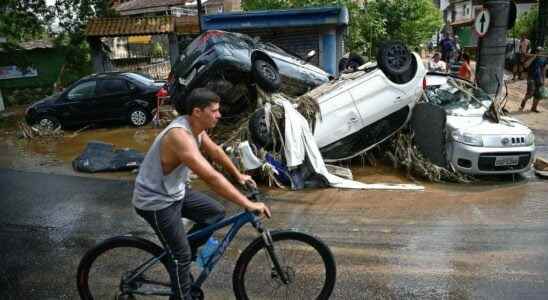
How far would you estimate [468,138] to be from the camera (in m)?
6.64

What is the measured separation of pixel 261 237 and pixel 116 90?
33.3 ft

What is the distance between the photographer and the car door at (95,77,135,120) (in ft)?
39.5

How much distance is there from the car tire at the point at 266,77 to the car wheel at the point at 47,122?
714 centimetres

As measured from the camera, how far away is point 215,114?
296 centimetres

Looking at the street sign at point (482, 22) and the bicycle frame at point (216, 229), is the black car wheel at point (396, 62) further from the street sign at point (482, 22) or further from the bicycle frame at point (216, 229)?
the bicycle frame at point (216, 229)

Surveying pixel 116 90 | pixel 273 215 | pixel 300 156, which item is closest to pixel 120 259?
pixel 273 215

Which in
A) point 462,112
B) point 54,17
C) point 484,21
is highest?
point 54,17

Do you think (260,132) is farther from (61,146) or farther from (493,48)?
(61,146)

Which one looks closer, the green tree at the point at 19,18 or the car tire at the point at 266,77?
the car tire at the point at 266,77

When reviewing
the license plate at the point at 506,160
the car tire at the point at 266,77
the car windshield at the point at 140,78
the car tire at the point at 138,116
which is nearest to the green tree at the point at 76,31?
the car windshield at the point at 140,78

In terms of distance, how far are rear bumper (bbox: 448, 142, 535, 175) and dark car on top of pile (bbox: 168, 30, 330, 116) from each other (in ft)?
9.97

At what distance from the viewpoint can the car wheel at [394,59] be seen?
730 centimetres

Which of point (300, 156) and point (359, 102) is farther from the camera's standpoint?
point (359, 102)

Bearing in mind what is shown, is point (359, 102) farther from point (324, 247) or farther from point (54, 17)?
point (54, 17)
